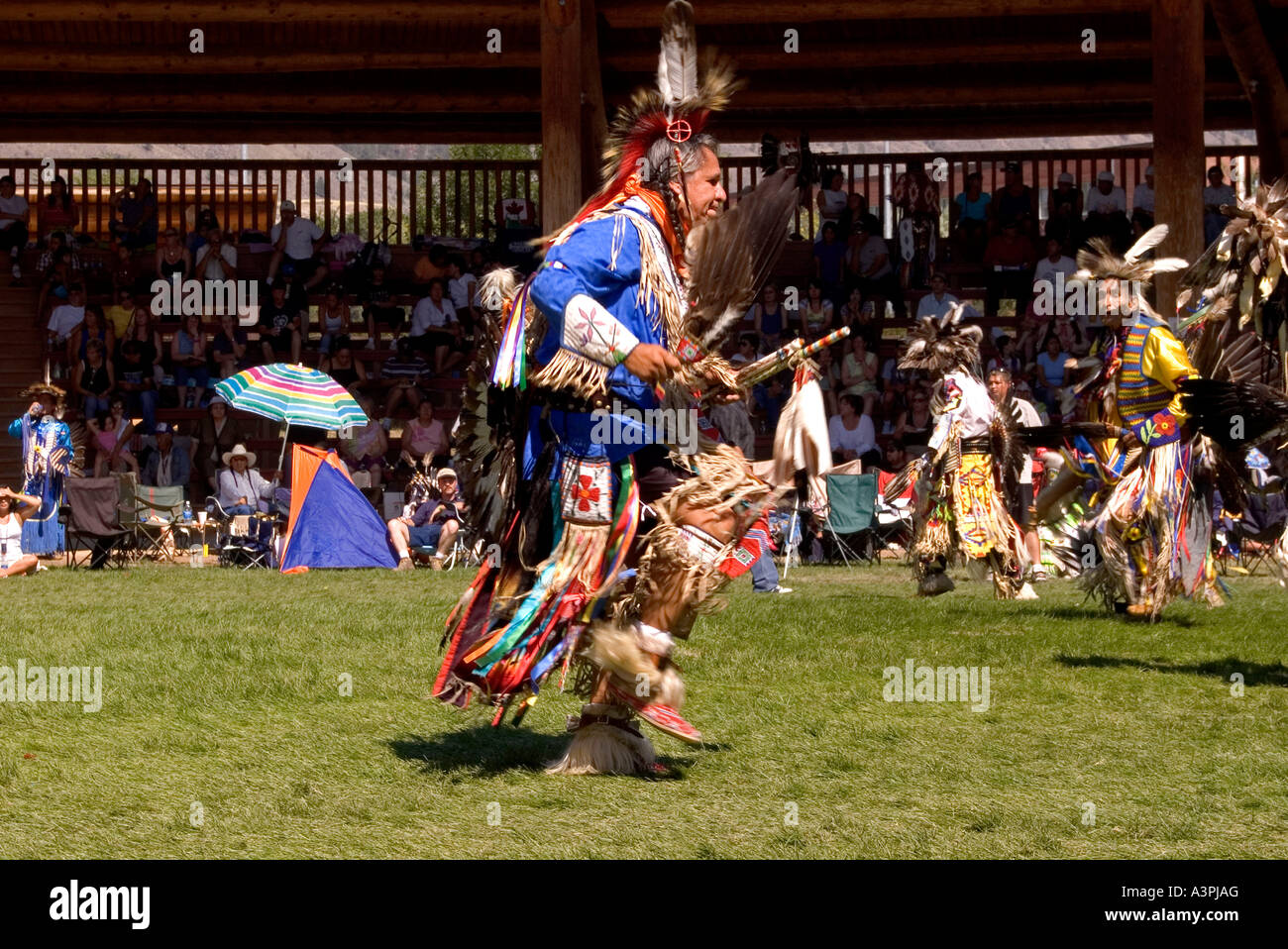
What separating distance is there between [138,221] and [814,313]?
26.9 ft

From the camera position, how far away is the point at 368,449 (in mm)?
16156

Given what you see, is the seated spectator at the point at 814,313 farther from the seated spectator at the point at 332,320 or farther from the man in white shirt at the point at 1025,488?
the seated spectator at the point at 332,320

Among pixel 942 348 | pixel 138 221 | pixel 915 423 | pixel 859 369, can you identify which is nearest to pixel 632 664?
pixel 942 348

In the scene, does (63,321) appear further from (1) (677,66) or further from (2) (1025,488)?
(1) (677,66)

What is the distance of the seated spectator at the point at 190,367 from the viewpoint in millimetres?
17453

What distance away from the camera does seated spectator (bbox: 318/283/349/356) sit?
58.1 ft

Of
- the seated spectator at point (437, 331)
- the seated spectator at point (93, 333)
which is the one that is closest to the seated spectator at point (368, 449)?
the seated spectator at point (437, 331)

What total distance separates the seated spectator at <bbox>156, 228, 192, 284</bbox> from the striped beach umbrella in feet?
15.4

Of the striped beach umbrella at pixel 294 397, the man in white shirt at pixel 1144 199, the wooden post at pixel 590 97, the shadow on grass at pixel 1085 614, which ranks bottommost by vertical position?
the shadow on grass at pixel 1085 614

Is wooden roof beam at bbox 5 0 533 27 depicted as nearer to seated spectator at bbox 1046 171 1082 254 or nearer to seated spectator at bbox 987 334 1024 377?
seated spectator at bbox 987 334 1024 377

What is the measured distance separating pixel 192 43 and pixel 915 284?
26.4ft

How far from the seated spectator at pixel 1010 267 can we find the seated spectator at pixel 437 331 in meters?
5.84

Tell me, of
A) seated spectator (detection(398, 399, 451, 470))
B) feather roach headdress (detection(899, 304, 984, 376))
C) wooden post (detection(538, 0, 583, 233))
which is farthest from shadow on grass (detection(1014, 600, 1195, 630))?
seated spectator (detection(398, 399, 451, 470))
